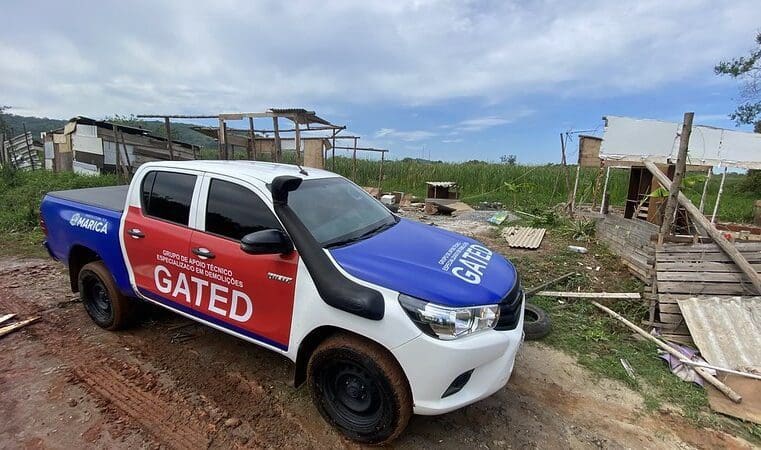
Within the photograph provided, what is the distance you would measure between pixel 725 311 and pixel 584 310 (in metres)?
1.32

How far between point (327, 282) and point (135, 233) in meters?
2.05

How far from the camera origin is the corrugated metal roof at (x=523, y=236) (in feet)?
24.2

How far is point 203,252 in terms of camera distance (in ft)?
9.37

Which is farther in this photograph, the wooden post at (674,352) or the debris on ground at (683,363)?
the debris on ground at (683,363)

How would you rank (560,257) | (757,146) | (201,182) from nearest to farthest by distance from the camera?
(201,182) < (560,257) < (757,146)

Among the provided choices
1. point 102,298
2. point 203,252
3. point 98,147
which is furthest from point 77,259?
point 98,147

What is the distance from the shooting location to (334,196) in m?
3.18

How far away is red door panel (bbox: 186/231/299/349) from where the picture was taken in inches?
101

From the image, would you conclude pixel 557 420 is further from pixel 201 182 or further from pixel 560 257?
pixel 560 257

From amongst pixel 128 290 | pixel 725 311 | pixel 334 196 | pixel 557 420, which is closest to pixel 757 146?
pixel 725 311

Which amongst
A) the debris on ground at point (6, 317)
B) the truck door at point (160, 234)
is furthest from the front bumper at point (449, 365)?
the debris on ground at point (6, 317)

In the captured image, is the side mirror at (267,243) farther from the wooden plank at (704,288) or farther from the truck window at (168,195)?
the wooden plank at (704,288)

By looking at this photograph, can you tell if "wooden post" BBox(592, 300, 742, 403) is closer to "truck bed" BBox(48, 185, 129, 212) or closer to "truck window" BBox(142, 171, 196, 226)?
"truck window" BBox(142, 171, 196, 226)

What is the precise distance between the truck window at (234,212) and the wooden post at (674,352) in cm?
381
